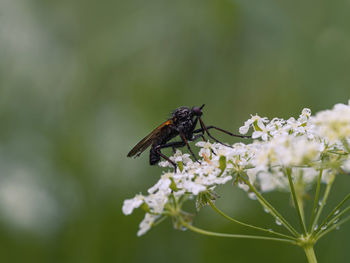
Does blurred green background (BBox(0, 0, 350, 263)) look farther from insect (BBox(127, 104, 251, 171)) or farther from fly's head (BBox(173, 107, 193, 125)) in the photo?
fly's head (BBox(173, 107, 193, 125))

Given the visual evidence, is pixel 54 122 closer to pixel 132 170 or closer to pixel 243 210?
pixel 132 170

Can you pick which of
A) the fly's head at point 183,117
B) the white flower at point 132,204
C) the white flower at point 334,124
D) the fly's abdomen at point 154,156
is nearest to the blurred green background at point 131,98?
the fly's abdomen at point 154,156

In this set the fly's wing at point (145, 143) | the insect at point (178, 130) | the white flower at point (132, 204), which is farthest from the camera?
the insect at point (178, 130)

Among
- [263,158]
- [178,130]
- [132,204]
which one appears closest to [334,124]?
[263,158]

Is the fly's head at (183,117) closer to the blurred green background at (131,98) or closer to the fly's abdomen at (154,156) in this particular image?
the fly's abdomen at (154,156)

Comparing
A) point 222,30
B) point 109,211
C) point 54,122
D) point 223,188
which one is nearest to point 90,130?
point 54,122

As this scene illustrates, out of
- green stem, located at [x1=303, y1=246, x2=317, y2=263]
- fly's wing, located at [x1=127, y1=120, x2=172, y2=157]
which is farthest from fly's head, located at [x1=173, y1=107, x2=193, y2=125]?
green stem, located at [x1=303, y1=246, x2=317, y2=263]
